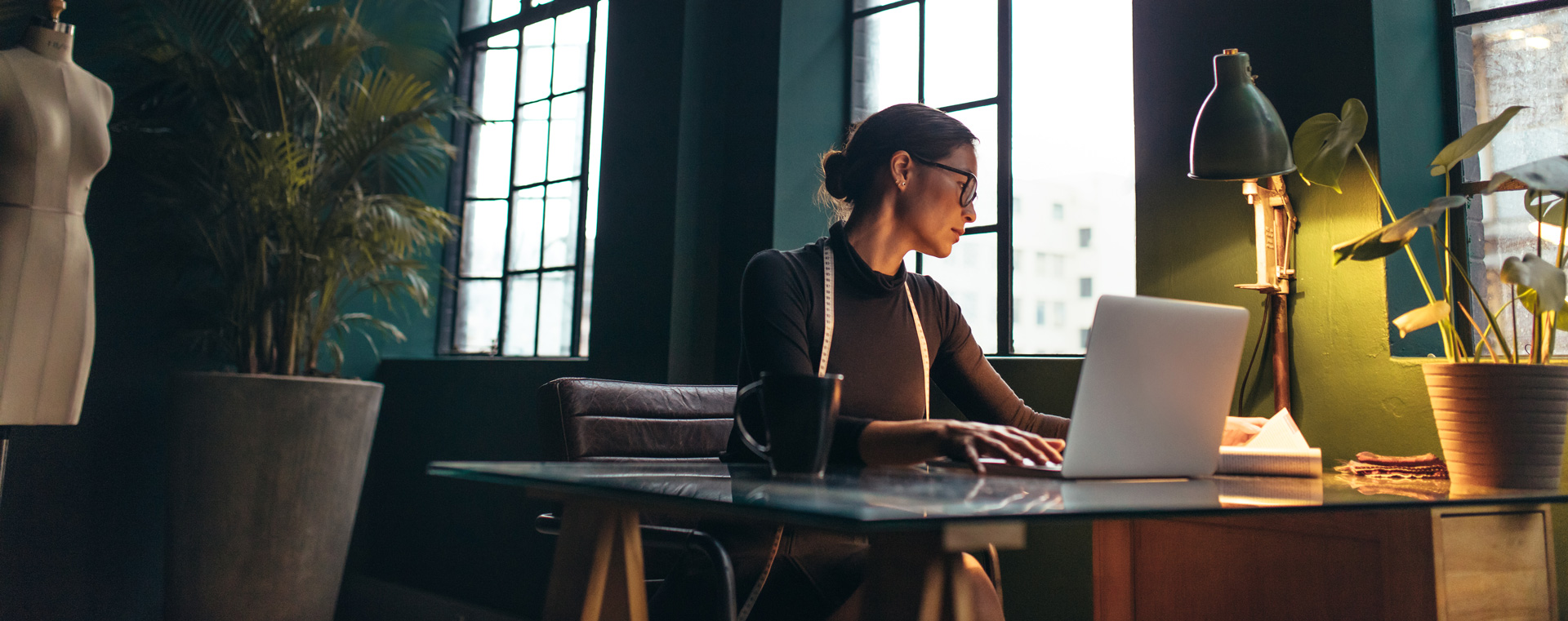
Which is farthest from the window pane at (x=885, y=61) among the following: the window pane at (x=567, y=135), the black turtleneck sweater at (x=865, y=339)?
the black turtleneck sweater at (x=865, y=339)

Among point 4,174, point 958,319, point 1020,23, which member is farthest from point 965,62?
point 4,174

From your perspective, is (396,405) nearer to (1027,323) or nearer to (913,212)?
(1027,323)

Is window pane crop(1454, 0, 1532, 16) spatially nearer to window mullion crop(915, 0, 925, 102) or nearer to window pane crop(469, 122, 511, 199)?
window mullion crop(915, 0, 925, 102)

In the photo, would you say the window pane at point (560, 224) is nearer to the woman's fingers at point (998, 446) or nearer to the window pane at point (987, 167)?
the window pane at point (987, 167)

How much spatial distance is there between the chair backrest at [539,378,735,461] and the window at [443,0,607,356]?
2009 millimetres

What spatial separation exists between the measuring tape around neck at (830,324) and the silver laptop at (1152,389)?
1.79ft

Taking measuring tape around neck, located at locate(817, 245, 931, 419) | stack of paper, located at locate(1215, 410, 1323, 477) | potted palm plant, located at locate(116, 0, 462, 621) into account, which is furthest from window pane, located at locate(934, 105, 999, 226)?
potted palm plant, located at locate(116, 0, 462, 621)

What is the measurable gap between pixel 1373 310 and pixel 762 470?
140cm

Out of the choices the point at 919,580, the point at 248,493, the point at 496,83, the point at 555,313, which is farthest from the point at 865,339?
the point at 496,83

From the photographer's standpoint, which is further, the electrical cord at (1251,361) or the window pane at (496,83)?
the window pane at (496,83)

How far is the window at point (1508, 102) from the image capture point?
2.01m

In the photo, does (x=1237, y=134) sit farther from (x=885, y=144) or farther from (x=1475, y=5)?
(x=1475, y=5)

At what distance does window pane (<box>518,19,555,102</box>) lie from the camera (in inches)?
168

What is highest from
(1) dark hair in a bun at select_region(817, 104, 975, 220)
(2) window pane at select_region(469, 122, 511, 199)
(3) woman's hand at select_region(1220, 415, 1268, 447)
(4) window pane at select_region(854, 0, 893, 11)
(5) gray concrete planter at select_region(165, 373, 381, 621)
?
(4) window pane at select_region(854, 0, 893, 11)
